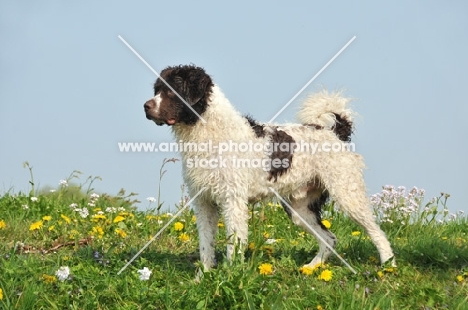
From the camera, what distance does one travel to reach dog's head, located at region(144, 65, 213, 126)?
240 inches

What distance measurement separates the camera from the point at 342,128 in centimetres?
723

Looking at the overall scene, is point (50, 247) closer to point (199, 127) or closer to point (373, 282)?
point (199, 127)

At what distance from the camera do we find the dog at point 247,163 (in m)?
6.20

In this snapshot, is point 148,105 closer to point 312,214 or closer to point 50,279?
point 50,279

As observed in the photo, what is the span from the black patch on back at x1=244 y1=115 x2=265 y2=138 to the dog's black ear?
Answer: 23.8 inches

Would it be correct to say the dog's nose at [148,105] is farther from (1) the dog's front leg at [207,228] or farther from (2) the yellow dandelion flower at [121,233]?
(2) the yellow dandelion flower at [121,233]

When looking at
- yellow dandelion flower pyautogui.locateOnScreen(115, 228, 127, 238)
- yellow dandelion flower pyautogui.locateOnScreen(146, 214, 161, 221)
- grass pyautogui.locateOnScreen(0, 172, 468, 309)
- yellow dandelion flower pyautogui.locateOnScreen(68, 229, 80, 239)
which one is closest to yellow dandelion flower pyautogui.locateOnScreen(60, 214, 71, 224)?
grass pyautogui.locateOnScreen(0, 172, 468, 309)

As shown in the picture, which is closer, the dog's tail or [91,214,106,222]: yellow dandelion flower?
the dog's tail

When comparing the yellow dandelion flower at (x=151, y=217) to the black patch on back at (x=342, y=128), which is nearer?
the black patch on back at (x=342, y=128)

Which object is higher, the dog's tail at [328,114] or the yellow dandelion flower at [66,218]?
the dog's tail at [328,114]

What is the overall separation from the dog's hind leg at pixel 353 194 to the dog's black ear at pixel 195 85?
1.59 m

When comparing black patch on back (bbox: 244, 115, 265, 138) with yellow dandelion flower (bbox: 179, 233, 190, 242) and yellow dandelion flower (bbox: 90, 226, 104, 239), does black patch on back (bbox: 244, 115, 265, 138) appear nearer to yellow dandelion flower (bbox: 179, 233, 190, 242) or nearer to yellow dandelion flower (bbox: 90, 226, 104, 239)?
yellow dandelion flower (bbox: 179, 233, 190, 242)

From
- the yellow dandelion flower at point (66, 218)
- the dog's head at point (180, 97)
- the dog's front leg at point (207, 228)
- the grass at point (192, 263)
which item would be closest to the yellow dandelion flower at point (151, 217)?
the grass at point (192, 263)

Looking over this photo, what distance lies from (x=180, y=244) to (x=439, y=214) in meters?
3.98
